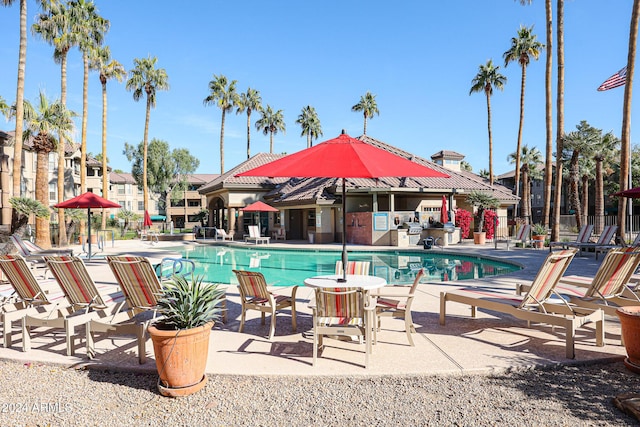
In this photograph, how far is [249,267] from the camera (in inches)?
616

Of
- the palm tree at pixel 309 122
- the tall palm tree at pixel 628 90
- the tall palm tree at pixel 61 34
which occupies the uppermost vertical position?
the palm tree at pixel 309 122

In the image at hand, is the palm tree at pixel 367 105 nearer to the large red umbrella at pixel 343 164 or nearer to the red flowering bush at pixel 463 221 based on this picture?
the red flowering bush at pixel 463 221

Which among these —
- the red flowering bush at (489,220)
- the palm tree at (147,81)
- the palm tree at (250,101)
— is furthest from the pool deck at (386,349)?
the palm tree at (250,101)

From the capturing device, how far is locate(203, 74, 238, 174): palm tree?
43.8 meters

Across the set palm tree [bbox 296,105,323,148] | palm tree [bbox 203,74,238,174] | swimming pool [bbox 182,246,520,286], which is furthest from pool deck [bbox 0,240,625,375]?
palm tree [bbox 296,105,323,148]

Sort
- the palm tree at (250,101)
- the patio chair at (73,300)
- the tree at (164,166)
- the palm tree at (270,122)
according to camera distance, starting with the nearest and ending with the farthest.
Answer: the patio chair at (73,300) → the tree at (164,166) → the palm tree at (250,101) → the palm tree at (270,122)

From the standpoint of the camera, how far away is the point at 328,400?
143 inches

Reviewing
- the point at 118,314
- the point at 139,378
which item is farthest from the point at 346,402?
the point at 118,314

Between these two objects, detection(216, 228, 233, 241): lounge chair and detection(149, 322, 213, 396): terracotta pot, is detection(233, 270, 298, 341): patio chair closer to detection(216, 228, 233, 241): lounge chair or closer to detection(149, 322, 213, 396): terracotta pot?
detection(149, 322, 213, 396): terracotta pot

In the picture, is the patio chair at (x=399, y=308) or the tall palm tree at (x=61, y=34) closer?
the patio chair at (x=399, y=308)

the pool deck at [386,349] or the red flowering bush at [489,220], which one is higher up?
the red flowering bush at [489,220]

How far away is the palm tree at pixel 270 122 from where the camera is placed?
5278cm

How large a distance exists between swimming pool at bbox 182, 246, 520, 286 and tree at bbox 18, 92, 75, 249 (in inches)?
331

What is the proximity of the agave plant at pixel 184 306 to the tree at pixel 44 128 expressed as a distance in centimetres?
2063
